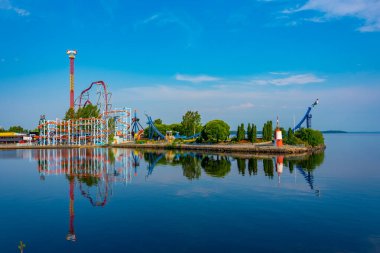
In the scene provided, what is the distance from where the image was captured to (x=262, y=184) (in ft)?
100

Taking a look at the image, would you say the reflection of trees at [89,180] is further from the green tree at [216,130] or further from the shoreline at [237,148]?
the green tree at [216,130]

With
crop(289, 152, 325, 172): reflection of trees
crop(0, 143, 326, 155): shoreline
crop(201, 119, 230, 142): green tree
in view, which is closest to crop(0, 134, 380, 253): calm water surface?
crop(289, 152, 325, 172): reflection of trees

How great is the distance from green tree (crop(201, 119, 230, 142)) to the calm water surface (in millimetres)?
53644

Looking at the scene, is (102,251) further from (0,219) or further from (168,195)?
(168,195)

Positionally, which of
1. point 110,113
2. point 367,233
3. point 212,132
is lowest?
point 367,233

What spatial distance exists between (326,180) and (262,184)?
25.1 feet

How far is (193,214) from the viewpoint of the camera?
19922mm

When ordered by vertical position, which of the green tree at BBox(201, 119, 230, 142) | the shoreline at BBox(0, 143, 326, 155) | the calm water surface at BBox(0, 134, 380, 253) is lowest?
the calm water surface at BBox(0, 134, 380, 253)

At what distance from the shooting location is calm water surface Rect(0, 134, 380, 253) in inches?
590

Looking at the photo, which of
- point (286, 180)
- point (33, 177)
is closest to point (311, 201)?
point (286, 180)

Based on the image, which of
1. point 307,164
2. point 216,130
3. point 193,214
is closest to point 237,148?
point 216,130

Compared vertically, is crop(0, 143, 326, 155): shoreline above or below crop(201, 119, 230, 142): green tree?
below

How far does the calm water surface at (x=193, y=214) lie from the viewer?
49.2 feet

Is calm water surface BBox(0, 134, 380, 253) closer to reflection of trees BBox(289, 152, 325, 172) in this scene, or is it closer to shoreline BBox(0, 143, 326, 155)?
reflection of trees BBox(289, 152, 325, 172)
